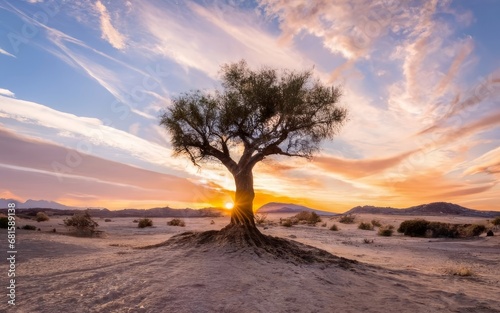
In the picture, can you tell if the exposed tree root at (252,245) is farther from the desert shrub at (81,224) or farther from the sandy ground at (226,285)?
the desert shrub at (81,224)

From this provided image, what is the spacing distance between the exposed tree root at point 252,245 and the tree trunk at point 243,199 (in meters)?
0.50

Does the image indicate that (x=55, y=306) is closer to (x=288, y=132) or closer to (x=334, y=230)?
(x=288, y=132)

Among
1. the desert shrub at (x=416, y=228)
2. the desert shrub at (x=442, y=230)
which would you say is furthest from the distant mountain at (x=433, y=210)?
the desert shrub at (x=442, y=230)

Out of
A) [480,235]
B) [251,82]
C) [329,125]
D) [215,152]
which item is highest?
[251,82]

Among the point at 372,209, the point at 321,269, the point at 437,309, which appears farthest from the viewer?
the point at 372,209

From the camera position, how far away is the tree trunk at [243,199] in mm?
14719

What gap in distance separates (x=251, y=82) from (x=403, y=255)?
1243cm

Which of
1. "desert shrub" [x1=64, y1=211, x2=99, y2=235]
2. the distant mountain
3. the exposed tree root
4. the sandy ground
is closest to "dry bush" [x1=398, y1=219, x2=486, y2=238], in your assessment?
the sandy ground

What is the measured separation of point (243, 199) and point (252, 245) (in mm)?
2743

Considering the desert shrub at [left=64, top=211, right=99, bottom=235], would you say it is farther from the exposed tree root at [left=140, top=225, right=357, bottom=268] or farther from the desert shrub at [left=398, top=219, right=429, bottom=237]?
the desert shrub at [left=398, top=219, right=429, bottom=237]

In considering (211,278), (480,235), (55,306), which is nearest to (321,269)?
(211,278)

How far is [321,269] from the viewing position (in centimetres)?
1132

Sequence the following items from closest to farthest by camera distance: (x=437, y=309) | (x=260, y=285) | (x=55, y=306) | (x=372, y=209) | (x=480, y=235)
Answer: (x=55, y=306)
(x=437, y=309)
(x=260, y=285)
(x=480, y=235)
(x=372, y=209)

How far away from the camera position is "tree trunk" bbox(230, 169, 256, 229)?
14719 millimetres
